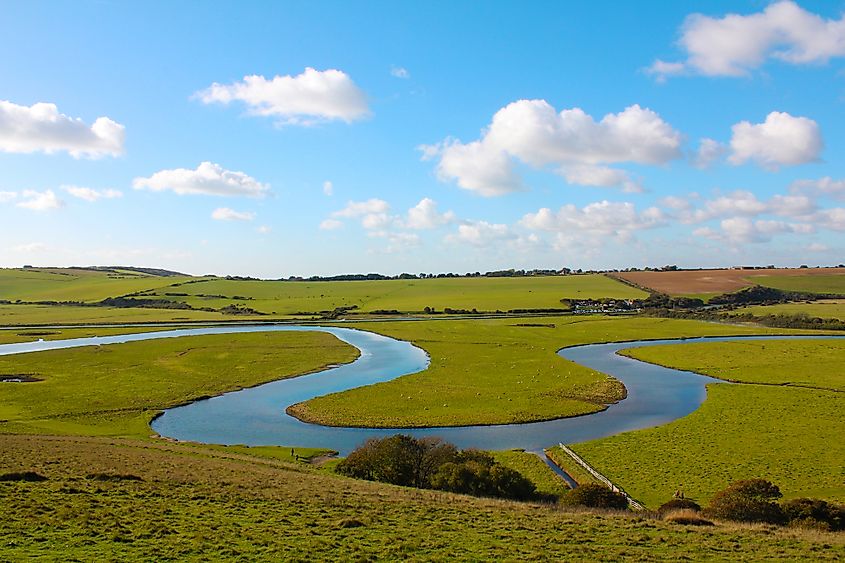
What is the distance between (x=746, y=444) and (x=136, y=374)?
6226 cm

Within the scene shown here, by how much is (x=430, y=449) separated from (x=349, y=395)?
79.4 ft

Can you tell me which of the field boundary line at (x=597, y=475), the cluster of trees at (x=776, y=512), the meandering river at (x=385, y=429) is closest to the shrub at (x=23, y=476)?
the meandering river at (x=385, y=429)

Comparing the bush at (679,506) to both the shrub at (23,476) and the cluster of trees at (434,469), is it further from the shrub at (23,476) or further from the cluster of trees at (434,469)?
the shrub at (23,476)

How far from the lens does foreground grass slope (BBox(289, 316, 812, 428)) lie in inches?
1977

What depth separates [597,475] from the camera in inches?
1336

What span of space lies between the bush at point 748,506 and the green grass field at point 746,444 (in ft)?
12.1

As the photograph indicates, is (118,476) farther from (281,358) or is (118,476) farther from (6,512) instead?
(281,358)

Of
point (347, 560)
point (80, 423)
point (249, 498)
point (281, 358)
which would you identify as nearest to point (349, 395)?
point (80, 423)

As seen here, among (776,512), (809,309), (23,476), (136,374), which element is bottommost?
(136,374)

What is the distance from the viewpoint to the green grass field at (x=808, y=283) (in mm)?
173750

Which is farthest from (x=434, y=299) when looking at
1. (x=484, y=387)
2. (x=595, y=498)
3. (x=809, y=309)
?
(x=595, y=498)

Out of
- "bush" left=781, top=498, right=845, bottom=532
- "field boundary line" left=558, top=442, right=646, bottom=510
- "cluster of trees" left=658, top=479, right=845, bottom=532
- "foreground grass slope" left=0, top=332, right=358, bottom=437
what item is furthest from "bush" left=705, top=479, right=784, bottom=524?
"foreground grass slope" left=0, top=332, right=358, bottom=437

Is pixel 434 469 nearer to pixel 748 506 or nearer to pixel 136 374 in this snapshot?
pixel 748 506

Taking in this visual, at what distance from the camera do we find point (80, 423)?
47375mm
